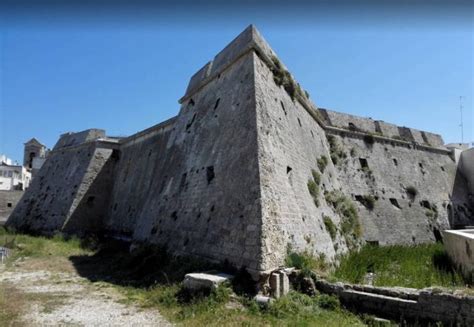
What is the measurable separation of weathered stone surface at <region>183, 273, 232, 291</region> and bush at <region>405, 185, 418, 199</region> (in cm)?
1377

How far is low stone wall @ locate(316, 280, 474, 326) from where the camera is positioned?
4887 mm

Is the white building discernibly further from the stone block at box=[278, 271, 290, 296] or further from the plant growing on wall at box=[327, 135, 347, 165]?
the stone block at box=[278, 271, 290, 296]

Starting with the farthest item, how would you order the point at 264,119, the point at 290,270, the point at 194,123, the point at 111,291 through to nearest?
1. the point at 194,123
2. the point at 264,119
3. the point at 111,291
4. the point at 290,270

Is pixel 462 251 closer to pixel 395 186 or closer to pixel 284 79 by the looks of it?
pixel 284 79

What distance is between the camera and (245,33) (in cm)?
1022

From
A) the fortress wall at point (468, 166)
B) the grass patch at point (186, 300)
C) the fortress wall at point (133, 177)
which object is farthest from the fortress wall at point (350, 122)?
the grass patch at point (186, 300)

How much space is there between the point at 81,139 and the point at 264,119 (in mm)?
17079

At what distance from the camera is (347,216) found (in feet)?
42.1

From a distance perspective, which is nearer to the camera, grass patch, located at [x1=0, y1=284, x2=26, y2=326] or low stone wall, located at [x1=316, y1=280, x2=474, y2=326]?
low stone wall, located at [x1=316, y1=280, x2=474, y2=326]

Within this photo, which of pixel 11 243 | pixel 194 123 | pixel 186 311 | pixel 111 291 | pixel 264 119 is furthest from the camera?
pixel 11 243

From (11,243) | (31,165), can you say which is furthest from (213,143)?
(31,165)

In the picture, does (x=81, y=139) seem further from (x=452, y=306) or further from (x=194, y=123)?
(x=452, y=306)

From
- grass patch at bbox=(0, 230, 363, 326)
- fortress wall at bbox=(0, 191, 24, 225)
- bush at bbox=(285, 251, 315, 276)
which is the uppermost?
fortress wall at bbox=(0, 191, 24, 225)

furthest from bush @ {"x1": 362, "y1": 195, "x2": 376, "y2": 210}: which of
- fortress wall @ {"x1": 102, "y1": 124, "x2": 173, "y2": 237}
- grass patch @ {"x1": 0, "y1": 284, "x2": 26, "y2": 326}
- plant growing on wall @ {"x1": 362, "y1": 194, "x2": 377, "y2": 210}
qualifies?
grass patch @ {"x1": 0, "y1": 284, "x2": 26, "y2": 326}
